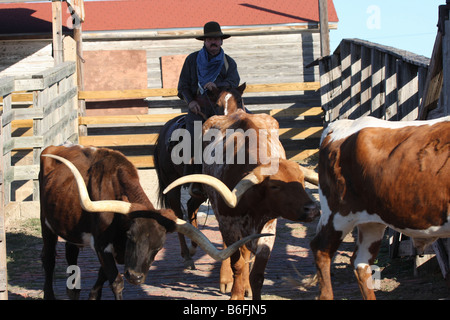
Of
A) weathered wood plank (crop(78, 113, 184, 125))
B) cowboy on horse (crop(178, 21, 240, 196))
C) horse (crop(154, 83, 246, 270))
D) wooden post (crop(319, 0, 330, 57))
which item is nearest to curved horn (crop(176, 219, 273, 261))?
horse (crop(154, 83, 246, 270))

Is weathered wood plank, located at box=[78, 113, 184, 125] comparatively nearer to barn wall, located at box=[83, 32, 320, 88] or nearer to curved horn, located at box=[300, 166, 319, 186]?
barn wall, located at box=[83, 32, 320, 88]

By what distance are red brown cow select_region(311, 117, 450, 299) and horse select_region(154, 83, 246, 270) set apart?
7.66ft

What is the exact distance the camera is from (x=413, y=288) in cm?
683

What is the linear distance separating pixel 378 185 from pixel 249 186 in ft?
3.82

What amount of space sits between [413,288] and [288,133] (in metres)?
9.71

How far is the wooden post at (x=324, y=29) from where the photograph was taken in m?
18.3

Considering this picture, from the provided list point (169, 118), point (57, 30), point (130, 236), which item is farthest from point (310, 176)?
point (169, 118)

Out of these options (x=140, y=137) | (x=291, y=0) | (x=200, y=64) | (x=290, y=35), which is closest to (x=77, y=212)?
(x=200, y=64)

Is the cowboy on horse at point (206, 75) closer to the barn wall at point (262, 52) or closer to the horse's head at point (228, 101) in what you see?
the horse's head at point (228, 101)

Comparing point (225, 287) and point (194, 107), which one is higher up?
point (194, 107)

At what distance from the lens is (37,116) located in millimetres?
11719

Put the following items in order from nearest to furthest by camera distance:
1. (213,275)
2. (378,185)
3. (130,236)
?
(378,185) < (130,236) < (213,275)

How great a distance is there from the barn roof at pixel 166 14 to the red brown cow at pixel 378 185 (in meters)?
14.5

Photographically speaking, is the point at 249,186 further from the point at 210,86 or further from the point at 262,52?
the point at 262,52
